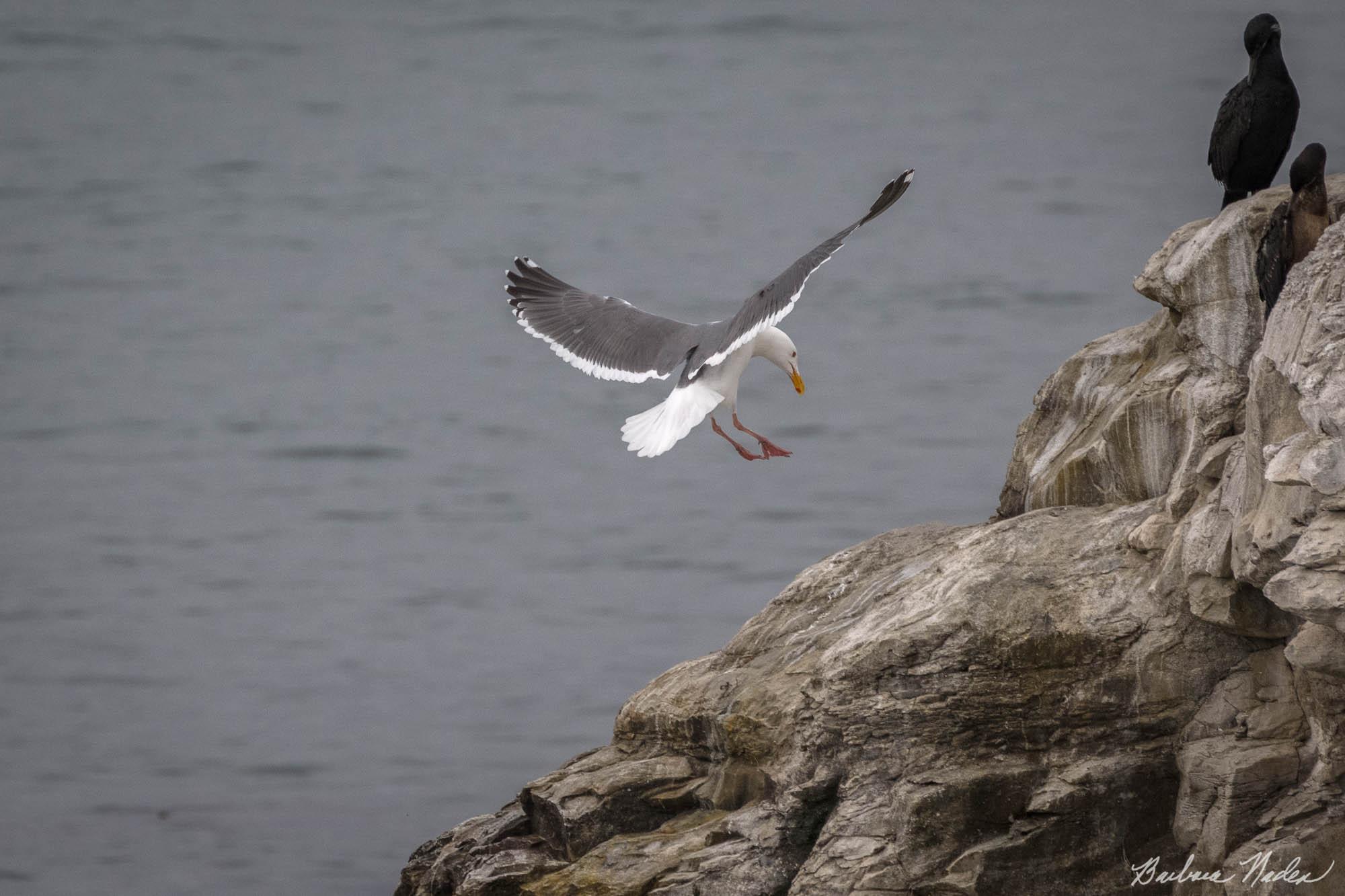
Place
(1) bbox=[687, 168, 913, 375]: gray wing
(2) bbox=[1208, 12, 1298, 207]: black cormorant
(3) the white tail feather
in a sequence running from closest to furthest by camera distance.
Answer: (2) bbox=[1208, 12, 1298, 207]: black cormorant, (1) bbox=[687, 168, 913, 375]: gray wing, (3) the white tail feather

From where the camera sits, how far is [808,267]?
7.70m

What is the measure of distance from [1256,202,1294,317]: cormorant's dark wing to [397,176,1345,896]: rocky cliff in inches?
8.4

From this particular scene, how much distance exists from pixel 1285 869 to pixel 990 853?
103cm

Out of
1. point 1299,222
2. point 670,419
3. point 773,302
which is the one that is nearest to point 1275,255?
point 1299,222

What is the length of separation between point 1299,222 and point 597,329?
440 cm

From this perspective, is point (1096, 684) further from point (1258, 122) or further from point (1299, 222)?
point (1258, 122)

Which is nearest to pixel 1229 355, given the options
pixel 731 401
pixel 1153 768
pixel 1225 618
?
pixel 1225 618

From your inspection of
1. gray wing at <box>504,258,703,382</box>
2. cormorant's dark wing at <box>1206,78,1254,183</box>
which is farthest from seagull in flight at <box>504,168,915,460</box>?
cormorant's dark wing at <box>1206,78,1254,183</box>

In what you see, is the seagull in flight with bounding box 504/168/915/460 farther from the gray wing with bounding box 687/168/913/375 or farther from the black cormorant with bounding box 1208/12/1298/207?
the black cormorant with bounding box 1208/12/1298/207

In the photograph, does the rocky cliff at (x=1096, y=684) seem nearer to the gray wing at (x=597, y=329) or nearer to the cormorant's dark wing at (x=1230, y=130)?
the cormorant's dark wing at (x=1230, y=130)

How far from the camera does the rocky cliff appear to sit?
213 inches

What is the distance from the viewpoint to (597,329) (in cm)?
942

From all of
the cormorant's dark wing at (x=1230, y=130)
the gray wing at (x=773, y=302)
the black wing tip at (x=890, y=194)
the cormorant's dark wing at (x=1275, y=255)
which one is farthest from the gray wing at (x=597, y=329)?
the cormorant's dark wing at (x=1275, y=255)

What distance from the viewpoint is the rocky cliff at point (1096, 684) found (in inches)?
213
